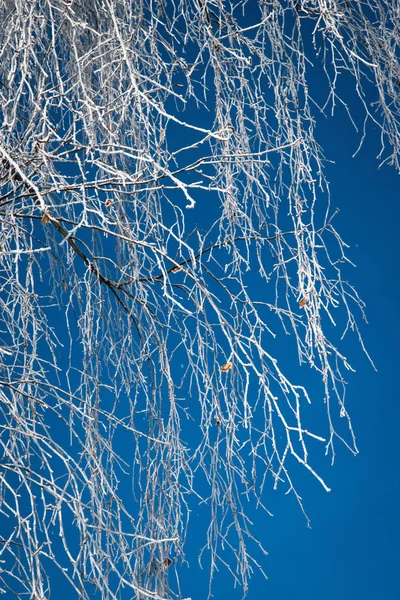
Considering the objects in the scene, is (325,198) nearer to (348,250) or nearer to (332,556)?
(348,250)

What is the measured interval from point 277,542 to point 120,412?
71cm

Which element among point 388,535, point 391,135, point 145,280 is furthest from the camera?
point 388,535

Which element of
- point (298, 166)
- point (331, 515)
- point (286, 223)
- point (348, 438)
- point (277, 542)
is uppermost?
point (298, 166)

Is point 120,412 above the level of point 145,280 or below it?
below

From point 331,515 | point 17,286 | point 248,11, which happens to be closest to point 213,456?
point 17,286

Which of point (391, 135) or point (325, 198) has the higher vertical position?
point (391, 135)

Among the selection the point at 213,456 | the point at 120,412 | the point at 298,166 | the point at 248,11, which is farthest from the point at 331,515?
the point at 248,11

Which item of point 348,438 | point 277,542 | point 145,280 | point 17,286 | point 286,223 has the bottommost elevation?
point 277,542

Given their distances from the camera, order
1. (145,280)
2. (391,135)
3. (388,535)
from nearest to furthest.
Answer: (145,280) → (391,135) → (388,535)

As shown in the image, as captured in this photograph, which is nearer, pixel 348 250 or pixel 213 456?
pixel 213 456

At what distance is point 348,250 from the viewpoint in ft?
9.20

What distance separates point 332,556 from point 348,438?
404 millimetres

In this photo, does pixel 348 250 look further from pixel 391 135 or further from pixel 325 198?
pixel 391 135

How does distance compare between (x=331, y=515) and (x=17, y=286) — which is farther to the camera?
(x=331, y=515)
